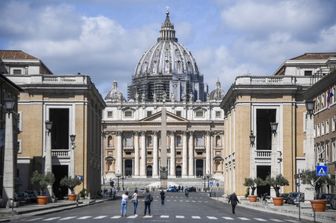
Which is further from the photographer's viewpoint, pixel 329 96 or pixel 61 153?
pixel 61 153

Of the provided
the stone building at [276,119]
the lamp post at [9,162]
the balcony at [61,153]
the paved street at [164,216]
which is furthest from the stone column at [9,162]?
the stone building at [276,119]

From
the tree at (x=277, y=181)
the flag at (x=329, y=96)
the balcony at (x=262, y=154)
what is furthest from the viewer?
the balcony at (x=262, y=154)

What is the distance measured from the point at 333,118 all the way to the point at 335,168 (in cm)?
683

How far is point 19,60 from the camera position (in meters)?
116

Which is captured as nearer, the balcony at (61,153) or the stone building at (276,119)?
the balcony at (61,153)

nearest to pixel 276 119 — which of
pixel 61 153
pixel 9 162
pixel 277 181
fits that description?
pixel 61 153

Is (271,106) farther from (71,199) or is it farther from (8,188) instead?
(8,188)

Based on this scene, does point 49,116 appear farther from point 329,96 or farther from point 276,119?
point 329,96

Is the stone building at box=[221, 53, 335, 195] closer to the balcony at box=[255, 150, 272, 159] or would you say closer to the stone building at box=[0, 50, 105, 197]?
the balcony at box=[255, 150, 272, 159]

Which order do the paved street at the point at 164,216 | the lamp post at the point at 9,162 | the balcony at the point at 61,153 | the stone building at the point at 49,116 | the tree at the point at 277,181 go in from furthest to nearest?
1. the stone building at the point at 49,116
2. the balcony at the point at 61,153
3. the tree at the point at 277,181
4. the lamp post at the point at 9,162
5. the paved street at the point at 164,216

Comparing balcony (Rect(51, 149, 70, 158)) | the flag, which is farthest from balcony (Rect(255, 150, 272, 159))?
balcony (Rect(51, 149, 70, 158))

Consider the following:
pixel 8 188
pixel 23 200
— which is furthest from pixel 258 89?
pixel 8 188

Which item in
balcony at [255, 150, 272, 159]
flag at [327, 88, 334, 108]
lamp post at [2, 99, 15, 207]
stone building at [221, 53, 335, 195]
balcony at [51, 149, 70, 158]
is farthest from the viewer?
stone building at [221, 53, 335, 195]

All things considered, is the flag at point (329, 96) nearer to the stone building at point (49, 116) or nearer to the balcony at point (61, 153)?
the stone building at point (49, 116)
